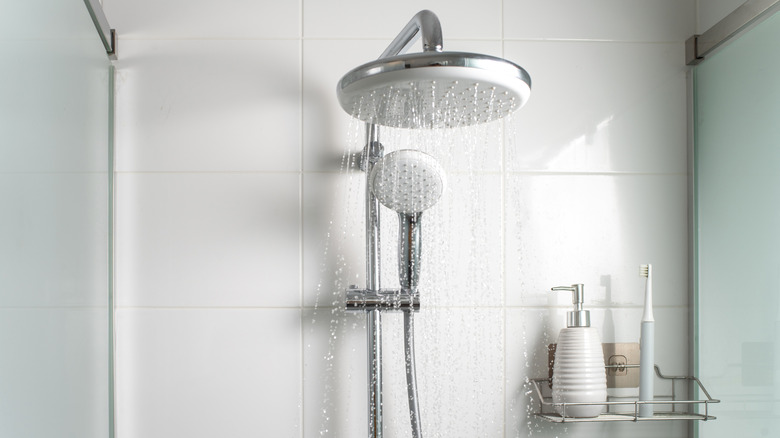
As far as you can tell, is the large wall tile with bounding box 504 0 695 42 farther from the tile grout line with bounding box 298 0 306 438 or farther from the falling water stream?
the tile grout line with bounding box 298 0 306 438

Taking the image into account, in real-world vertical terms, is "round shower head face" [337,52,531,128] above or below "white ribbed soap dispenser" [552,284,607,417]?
above

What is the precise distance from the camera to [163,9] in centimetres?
116

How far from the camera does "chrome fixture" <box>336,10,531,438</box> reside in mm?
715

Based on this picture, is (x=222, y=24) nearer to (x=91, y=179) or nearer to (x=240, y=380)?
(x=91, y=179)

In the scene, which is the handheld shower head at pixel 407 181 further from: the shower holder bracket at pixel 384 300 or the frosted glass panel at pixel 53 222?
the frosted glass panel at pixel 53 222

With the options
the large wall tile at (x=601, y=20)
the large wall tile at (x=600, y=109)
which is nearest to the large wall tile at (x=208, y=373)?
the large wall tile at (x=600, y=109)

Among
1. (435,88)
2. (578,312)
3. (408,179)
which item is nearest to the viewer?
(435,88)

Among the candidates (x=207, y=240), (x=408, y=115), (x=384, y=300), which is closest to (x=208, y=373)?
(x=207, y=240)

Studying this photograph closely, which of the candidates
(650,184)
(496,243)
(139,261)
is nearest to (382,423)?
(496,243)

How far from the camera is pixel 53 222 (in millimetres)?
805

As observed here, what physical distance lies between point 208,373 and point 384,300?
316 mm

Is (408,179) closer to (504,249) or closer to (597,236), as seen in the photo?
(504,249)

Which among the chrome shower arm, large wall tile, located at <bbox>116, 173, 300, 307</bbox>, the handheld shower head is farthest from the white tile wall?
the chrome shower arm

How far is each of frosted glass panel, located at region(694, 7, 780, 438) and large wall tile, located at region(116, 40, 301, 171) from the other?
25.4 inches
